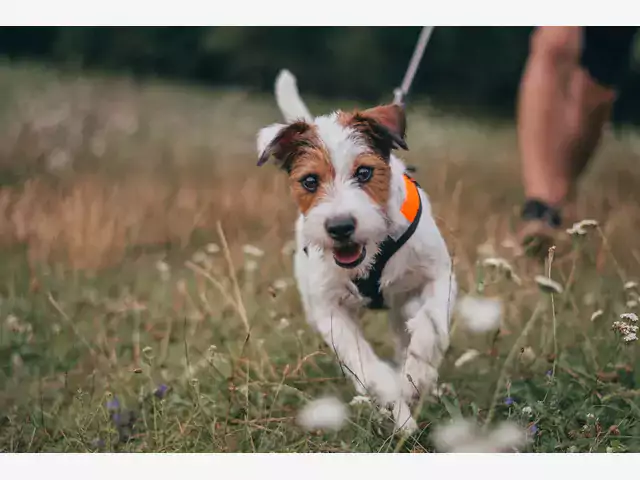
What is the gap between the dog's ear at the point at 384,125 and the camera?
2943mm

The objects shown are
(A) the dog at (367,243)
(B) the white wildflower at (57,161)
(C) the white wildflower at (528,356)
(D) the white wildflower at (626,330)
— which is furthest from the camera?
(B) the white wildflower at (57,161)

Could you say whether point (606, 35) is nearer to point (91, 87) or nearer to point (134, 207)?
point (134, 207)

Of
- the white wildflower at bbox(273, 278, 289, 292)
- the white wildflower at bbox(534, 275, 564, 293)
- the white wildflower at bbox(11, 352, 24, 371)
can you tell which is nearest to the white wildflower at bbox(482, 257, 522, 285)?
the white wildflower at bbox(534, 275, 564, 293)

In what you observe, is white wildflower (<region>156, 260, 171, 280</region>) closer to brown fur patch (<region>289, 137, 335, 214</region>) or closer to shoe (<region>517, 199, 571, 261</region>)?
brown fur patch (<region>289, 137, 335, 214</region>)

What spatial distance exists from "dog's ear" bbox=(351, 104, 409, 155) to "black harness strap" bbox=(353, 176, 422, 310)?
0.27m

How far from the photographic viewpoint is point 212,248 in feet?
12.7

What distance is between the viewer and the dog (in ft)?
9.46

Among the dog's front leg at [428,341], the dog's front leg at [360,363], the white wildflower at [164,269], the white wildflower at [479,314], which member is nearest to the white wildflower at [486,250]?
the white wildflower at [479,314]

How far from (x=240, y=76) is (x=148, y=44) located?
0.59 meters

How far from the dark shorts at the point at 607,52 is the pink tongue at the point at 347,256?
160 centimetres

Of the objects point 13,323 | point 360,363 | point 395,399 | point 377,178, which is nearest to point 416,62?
point 377,178

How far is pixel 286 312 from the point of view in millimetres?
3684

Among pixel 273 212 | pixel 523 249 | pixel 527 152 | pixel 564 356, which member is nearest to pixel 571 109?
pixel 527 152

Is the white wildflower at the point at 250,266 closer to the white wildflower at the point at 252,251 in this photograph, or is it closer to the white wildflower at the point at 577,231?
the white wildflower at the point at 252,251
